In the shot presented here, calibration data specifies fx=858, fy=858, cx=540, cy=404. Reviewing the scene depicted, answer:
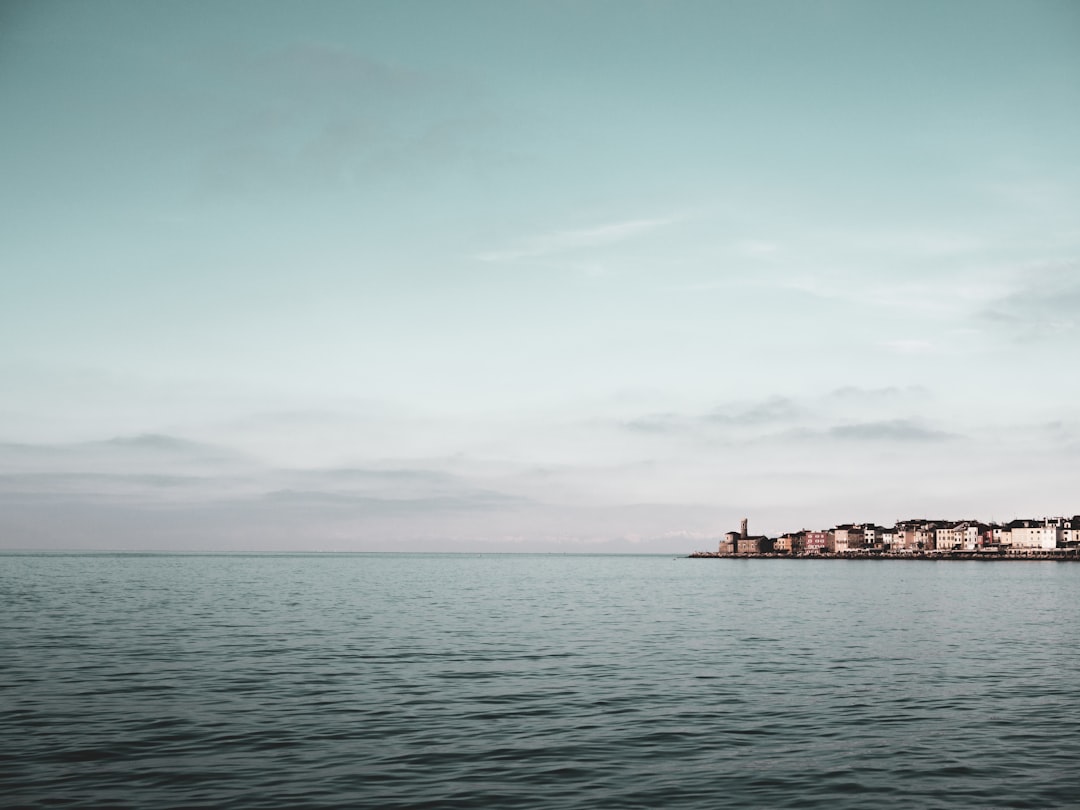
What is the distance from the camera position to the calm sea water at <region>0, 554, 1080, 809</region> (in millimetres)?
19344

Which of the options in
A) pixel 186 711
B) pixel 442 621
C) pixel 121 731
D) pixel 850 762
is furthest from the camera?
pixel 442 621

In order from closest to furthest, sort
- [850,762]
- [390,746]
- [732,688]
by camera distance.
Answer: [850,762] → [390,746] → [732,688]

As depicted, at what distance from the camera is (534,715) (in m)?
27.5

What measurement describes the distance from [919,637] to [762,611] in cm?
2241

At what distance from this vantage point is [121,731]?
24.8 metres

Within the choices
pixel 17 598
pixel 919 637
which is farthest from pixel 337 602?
pixel 919 637

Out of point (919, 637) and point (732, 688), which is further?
point (919, 637)

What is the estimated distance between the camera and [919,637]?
168 feet

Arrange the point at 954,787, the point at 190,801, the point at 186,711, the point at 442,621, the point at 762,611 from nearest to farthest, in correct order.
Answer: the point at 190,801 < the point at 954,787 < the point at 186,711 < the point at 442,621 < the point at 762,611

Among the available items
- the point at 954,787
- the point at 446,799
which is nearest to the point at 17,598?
the point at 446,799

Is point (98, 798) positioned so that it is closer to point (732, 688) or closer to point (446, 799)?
point (446, 799)

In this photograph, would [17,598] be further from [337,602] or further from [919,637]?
[919,637]

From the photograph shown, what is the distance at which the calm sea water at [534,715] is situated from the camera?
1934 centimetres

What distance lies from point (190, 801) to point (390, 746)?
6145 millimetres
